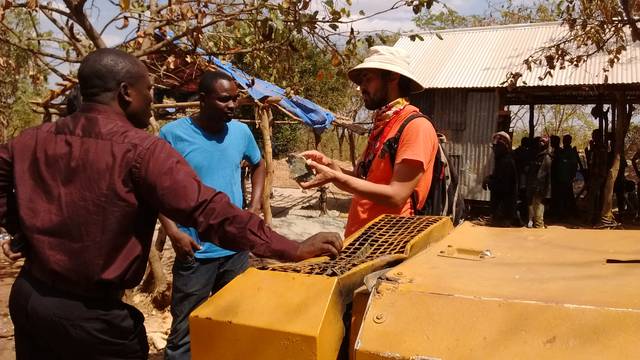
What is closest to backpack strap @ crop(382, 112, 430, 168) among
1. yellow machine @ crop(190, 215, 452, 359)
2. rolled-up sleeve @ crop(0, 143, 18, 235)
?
yellow machine @ crop(190, 215, 452, 359)

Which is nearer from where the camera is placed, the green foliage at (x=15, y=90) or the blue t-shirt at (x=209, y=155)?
the blue t-shirt at (x=209, y=155)

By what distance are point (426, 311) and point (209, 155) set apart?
205cm

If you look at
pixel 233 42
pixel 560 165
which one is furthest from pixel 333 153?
pixel 233 42

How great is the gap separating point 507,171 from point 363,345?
867 centimetres

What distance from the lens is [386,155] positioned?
97.1 inches

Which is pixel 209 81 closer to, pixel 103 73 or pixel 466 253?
pixel 103 73

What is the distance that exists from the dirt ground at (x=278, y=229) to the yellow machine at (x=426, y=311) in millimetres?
3051

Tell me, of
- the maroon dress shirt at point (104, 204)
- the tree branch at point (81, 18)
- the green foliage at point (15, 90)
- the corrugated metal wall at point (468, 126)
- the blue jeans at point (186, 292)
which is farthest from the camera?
the corrugated metal wall at point (468, 126)

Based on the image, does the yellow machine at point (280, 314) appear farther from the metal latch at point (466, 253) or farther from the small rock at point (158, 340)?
the small rock at point (158, 340)

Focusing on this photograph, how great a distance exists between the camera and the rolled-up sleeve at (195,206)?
5.41 feet

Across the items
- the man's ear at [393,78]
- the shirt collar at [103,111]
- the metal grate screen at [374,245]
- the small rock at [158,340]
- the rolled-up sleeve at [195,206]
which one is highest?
the man's ear at [393,78]

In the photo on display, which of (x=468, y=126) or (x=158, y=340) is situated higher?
(x=468, y=126)

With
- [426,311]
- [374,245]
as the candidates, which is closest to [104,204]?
[374,245]

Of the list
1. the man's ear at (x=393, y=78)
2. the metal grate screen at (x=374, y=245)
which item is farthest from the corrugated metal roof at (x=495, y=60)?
the metal grate screen at (x=374, y=245)
